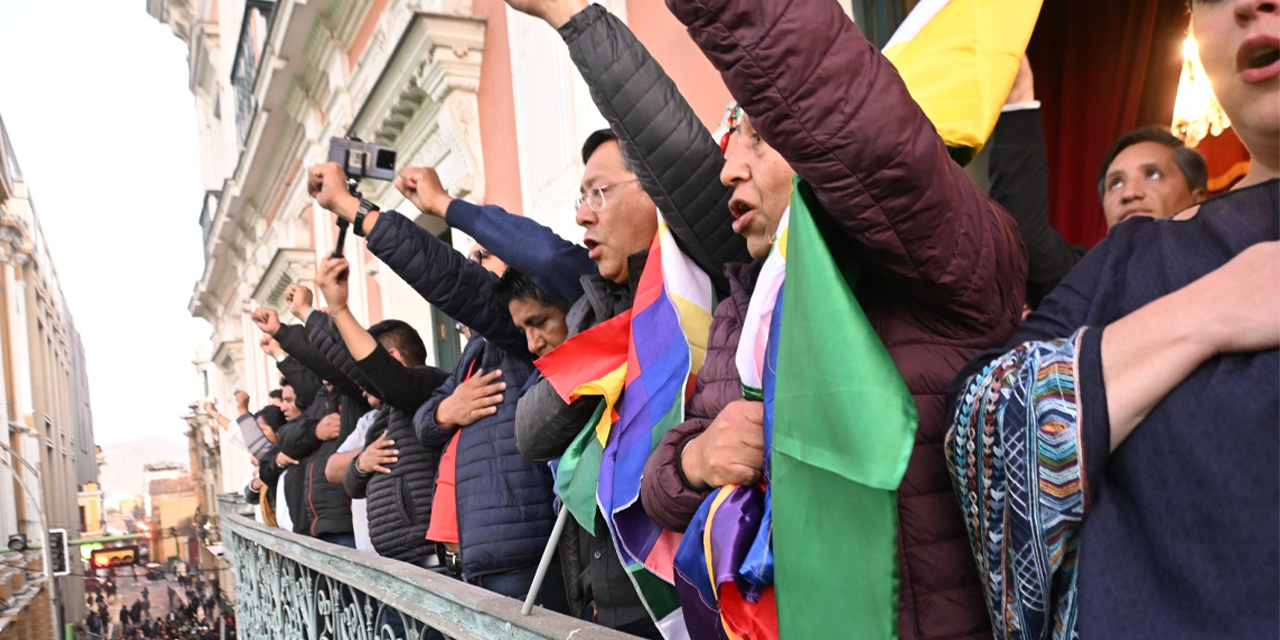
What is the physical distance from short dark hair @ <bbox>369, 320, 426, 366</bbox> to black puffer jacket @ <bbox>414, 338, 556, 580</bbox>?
132 cm

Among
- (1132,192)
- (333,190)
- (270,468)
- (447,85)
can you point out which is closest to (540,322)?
(333,190)

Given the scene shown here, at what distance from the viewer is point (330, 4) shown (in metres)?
8.66

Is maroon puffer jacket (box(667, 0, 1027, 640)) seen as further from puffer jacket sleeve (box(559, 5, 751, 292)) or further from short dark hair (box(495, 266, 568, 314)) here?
short dark hair (box(495, 266, 568, 314))

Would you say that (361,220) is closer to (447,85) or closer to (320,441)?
(320,441)

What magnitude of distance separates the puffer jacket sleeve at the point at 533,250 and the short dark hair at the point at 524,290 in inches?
3.0

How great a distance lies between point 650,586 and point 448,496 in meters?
1.34

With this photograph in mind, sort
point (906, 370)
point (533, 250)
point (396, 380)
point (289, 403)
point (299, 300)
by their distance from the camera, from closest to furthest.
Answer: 1. point (906, 370)
2. point (533, 250)
3. point (396, 380)
4. point (299, 300)
5. point (289, 403)

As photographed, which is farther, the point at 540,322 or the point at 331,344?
the point at 331,344

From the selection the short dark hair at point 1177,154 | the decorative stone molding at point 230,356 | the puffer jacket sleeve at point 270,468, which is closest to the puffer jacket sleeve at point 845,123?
the short dark hair at point 1177,154

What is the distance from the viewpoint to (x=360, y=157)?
3.12 m

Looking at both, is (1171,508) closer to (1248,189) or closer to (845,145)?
(1248,189)

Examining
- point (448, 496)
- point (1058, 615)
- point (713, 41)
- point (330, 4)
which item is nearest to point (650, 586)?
point (1058, 615)

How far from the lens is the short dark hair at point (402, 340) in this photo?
158 inches

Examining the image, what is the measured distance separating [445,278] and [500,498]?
65cm
